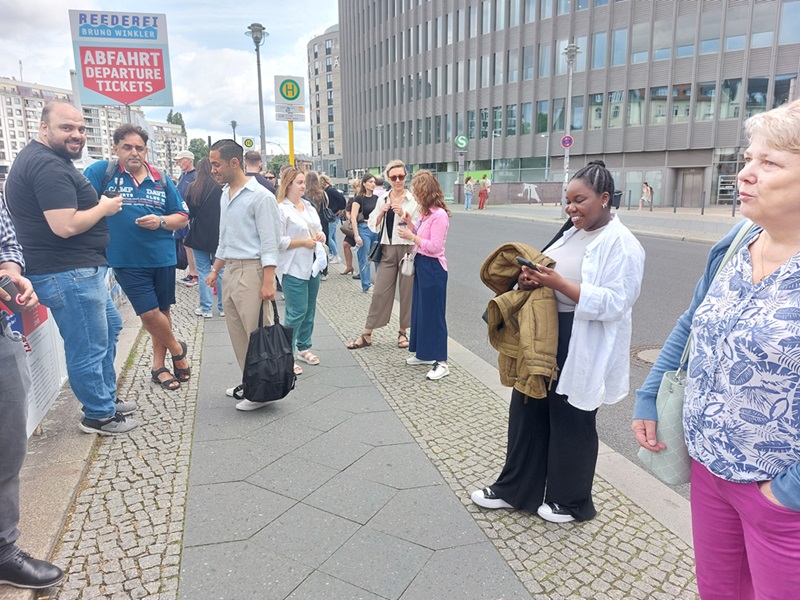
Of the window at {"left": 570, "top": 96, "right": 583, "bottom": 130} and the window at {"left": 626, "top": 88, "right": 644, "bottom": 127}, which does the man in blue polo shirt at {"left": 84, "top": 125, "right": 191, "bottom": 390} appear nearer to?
the window at {"left": 626, "top": 88, "right": 644, "bottom": 127}

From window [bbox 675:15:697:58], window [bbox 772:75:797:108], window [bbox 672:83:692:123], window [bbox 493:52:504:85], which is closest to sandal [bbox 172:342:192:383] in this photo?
window [bbox 772:75:797:108]

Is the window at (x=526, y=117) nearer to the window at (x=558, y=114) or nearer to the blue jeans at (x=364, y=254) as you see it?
the window at (x=558, y=114)

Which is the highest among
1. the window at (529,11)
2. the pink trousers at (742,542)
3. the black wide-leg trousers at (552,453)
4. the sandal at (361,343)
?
the window at (529,11)

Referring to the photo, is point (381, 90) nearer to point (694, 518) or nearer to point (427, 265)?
point (427, 265)

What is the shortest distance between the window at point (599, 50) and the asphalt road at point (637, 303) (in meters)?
25.2

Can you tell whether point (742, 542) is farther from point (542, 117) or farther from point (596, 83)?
point (542, 117)

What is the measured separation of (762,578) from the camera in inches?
61.6

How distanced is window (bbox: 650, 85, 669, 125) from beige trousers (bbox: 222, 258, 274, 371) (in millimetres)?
36767

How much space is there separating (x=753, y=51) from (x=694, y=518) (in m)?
38.0

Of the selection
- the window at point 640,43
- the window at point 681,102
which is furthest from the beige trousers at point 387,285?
the window at point 640,43

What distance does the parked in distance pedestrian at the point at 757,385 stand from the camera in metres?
1.48

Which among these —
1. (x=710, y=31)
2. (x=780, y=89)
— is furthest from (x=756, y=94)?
(x=710, y=31)

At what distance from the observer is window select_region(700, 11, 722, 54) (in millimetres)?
32375

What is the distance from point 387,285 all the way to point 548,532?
143 inches
